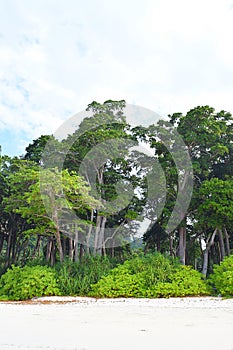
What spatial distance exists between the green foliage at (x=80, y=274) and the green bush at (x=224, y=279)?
3292 mm

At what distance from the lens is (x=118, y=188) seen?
14.5 meters

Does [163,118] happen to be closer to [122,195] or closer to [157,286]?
[122,195]

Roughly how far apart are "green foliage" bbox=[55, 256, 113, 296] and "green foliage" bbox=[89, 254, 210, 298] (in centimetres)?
33

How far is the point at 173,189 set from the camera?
46.7 ft

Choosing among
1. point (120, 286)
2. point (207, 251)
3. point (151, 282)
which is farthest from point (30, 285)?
point (207, 251)


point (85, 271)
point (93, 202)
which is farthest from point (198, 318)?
point (93, 202)

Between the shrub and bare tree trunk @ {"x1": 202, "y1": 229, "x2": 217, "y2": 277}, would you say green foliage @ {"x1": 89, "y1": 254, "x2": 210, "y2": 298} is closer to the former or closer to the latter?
the shrub

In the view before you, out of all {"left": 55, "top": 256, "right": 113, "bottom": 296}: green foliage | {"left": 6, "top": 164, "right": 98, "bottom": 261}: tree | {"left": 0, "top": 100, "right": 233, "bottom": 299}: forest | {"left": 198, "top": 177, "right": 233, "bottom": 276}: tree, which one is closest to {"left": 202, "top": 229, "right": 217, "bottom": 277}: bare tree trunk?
{"left": 0, "top": 100, "right": 233, "bottom": 299}: forest

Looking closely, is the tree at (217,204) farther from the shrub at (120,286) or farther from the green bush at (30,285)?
the green bush at (30,285)

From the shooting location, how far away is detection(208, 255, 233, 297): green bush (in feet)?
28.1

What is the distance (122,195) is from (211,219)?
3886 millimetres

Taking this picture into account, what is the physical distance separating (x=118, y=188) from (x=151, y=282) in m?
5.65

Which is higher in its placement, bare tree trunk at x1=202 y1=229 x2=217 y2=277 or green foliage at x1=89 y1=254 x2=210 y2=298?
bare tree trunk at x1=202 y1=229 x2=217 y2=277

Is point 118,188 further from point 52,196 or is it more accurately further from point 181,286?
point 181,286
